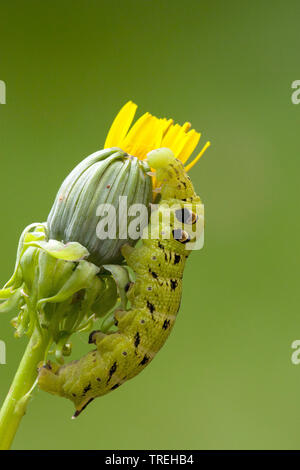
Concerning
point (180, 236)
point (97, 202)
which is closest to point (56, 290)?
point (97, 202)

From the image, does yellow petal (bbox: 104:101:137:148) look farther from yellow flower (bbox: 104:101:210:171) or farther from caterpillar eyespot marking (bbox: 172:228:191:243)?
caterpillar eyespot marking (bbox: 172:228:191:243)

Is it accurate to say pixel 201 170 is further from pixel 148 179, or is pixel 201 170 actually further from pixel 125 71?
pixel 148 179

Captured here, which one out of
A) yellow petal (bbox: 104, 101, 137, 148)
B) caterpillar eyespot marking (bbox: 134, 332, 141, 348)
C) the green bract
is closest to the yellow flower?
yellow petal (bbox: 104, 101, 137, 148)

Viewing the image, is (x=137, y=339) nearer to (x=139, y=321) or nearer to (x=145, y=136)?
(x=139, y=321)

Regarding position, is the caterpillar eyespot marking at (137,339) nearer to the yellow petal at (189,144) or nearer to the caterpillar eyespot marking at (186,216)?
the caterpillar eyespot marking at (186,216)

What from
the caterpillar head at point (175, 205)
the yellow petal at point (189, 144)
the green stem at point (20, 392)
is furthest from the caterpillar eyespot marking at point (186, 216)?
the green stem at point (20, 392)

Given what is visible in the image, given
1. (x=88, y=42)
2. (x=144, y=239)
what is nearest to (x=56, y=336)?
(x=144, y=239)
